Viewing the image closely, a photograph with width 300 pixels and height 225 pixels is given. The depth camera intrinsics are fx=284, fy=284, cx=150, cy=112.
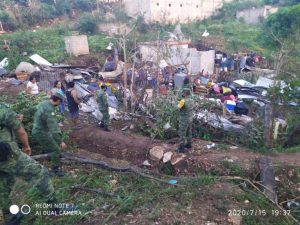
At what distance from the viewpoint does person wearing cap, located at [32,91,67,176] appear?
4590 millimetres

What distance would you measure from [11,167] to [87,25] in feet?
56.4

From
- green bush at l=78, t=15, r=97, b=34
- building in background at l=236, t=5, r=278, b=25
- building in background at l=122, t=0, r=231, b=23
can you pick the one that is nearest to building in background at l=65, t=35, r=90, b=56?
green bush at l=78, t=15, r=97, b=34

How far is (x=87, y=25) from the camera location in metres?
19.1

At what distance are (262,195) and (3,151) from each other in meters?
3.88

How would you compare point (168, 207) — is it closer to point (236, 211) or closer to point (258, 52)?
point (236, 211)

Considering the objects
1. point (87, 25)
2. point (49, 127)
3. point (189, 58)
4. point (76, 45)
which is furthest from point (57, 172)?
point (87, 25)

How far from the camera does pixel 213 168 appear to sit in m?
5.54

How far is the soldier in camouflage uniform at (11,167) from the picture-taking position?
3393mm

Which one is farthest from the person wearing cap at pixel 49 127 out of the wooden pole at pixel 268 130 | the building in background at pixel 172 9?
the building in background at pixel 172 9

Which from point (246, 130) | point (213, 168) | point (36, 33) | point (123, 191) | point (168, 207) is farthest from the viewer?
point (36, 33)

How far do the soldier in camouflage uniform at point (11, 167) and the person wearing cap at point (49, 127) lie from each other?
0.91 m

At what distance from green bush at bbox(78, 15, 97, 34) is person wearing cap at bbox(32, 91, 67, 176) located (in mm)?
15644

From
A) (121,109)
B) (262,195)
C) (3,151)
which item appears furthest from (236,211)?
(121,109)

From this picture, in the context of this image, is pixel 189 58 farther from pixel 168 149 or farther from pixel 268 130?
pixel 168 149
